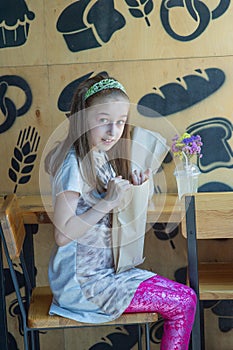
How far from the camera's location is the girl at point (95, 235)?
2332mm

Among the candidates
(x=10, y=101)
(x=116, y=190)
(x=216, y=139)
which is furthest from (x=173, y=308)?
(x=10, y=101)

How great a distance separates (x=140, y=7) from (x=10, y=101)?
2.53ft

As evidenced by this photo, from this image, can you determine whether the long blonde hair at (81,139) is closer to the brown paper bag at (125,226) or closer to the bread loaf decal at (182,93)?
the brown paper bag at (125,226)

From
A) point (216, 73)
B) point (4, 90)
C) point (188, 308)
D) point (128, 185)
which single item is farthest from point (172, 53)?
point (188, 308)

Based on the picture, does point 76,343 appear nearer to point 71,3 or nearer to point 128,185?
point 128,185

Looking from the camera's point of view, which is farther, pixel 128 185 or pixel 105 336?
pixel 105 336

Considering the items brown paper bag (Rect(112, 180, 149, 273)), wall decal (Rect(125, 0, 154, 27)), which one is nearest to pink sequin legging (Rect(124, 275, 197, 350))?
brown paper bag (Rect(112, 180, 149, 273))

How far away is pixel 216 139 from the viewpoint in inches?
126

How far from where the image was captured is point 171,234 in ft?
10.8

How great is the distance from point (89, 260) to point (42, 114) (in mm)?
1029

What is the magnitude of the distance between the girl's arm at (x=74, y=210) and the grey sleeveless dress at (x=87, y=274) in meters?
0.04

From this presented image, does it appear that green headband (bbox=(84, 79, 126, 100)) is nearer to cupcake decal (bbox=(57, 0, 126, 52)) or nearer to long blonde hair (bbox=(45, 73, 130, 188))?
long blonde hair (bbox=(45, 73, 130, 188))

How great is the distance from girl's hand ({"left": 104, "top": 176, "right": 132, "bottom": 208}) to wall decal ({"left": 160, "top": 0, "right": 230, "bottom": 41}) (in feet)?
3.64

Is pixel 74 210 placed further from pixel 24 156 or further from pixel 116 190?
pixel 24 156
